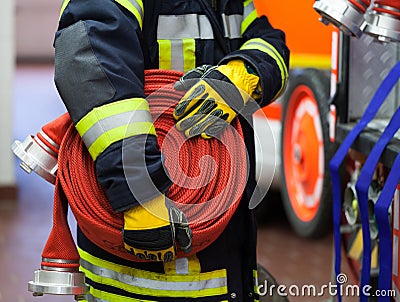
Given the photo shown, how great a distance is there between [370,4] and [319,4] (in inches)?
5.6

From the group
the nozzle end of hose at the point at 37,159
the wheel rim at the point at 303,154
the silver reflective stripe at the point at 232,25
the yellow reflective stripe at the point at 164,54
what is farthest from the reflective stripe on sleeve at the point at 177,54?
the wheel rim at the point at 303,154

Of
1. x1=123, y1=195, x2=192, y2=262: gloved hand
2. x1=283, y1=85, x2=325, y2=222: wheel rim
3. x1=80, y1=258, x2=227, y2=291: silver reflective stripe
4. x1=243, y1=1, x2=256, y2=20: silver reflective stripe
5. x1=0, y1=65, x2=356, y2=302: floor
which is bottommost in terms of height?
x1=0, y1=65, x2=356, y2=302: floor

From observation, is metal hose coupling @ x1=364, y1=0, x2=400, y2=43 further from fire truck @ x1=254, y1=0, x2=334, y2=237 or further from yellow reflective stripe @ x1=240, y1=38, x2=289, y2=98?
fire truck @ x1=254, y1=0, x2=334, y2=237

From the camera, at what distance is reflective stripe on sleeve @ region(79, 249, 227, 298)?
1.83 meters

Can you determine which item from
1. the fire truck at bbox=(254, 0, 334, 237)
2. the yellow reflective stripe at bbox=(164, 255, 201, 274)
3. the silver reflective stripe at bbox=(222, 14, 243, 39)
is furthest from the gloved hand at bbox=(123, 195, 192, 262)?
the fire truck at bbox=(254, 0, 334, 237)

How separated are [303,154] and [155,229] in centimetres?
285

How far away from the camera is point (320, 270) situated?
423cm

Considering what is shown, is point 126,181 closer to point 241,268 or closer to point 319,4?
point 241,268

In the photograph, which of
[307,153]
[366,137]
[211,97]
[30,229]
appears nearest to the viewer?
[211,97]

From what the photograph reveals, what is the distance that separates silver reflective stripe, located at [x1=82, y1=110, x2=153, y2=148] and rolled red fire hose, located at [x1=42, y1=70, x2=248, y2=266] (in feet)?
0.29

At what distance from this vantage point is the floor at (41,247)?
4.02 metres

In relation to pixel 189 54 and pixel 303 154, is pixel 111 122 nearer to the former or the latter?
pixel 189 54

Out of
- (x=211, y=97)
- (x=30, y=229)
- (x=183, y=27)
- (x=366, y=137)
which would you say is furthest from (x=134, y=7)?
(x=30, y=229)

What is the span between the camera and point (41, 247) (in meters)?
4.61
